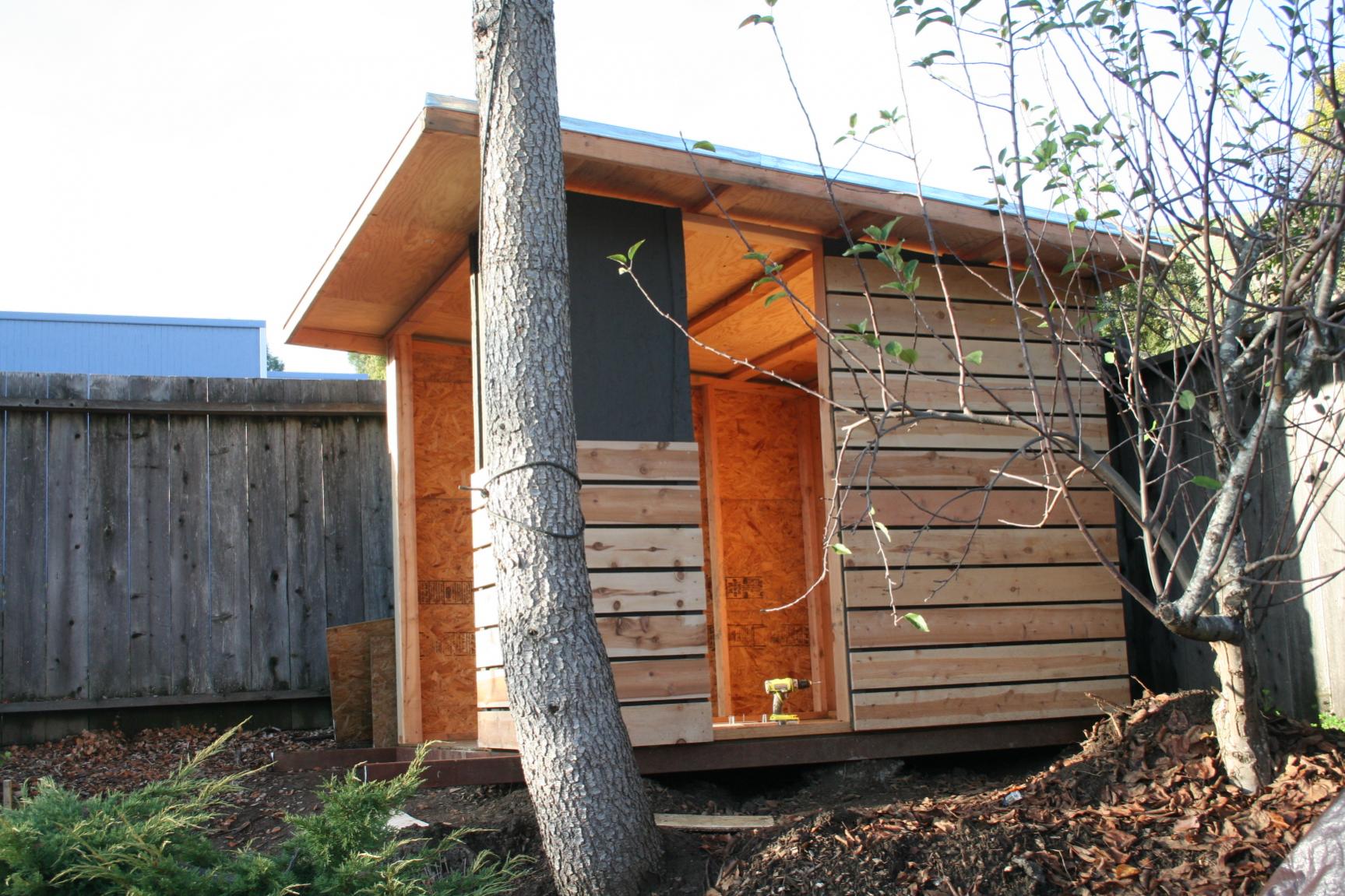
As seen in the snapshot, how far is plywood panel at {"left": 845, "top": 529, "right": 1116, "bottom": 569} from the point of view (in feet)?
20.1

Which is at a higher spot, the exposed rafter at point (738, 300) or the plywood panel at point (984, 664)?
the exposed rafter at point (738, 300)

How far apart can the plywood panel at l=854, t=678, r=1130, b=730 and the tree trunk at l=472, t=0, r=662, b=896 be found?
234cm

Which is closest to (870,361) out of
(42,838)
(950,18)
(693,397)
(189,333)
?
(693,397)

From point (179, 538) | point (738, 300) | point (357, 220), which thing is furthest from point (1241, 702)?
point (179, 538)

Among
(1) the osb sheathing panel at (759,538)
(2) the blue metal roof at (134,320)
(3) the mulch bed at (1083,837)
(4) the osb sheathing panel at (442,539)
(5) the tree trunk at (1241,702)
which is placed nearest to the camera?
(3) the mulch bed at (1083,837)

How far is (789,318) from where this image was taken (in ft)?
26.0

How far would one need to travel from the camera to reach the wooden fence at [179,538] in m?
7.19

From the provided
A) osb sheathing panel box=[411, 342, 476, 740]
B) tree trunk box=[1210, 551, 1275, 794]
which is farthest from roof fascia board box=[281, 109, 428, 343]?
tree trunk box=[1210, 551, 1275, 794]

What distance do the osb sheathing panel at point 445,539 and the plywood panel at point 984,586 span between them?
8.85ft

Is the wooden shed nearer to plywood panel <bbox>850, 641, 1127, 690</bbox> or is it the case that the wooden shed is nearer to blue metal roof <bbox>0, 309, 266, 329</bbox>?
plywood panel <bbox>850, 641, 1127, 690</bbox>

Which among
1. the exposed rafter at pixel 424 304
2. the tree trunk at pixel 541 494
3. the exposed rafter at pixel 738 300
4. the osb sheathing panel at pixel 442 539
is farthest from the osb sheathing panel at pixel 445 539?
the tree trunk at pixel 541 494

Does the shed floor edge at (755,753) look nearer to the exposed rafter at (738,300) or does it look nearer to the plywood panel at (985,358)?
the plywood panel at (985,358)

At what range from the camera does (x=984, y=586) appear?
629 centimetres

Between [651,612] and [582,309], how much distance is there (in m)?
1.51
